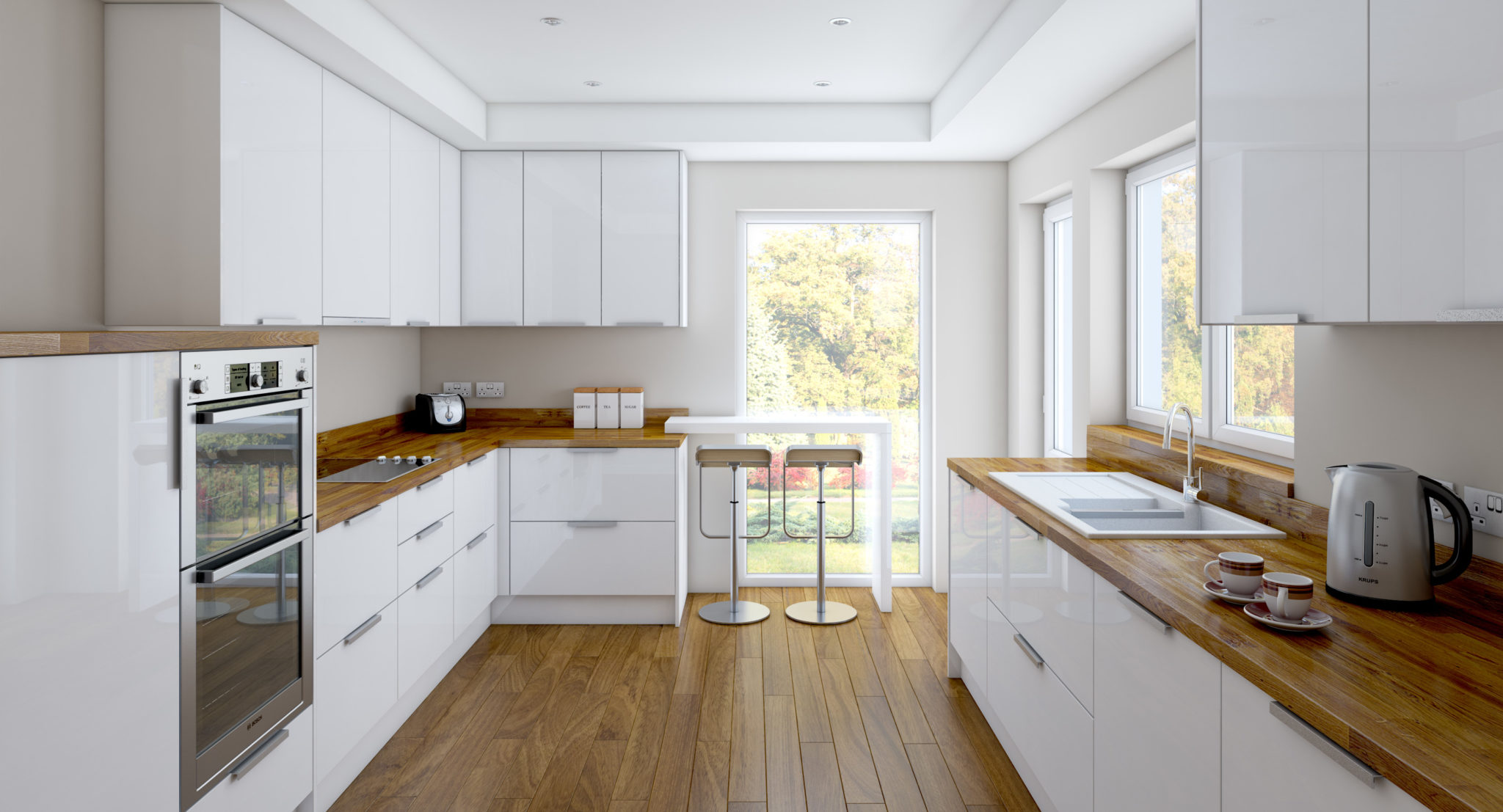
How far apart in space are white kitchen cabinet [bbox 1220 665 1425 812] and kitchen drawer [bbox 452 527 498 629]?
293 cm

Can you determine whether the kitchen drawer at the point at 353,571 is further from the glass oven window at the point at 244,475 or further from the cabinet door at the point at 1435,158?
the cabinet door at the point at 1435,158

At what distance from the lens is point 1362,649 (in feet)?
4.57

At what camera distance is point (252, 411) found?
1990 mm

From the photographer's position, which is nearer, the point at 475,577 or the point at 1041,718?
the point at 1041,718

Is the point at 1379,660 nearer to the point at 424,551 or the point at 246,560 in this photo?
the point at 246,560

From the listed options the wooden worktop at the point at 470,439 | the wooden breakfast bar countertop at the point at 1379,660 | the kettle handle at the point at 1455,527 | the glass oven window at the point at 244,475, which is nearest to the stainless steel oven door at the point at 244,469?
the glass oven window at the point at 244,475

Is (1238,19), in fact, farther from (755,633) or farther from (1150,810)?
(755,633)

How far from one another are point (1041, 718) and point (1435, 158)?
1.64 metres

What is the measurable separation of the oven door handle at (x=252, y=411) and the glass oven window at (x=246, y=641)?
330 millimetres

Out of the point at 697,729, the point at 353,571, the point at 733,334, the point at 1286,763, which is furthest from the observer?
the point at 733,334

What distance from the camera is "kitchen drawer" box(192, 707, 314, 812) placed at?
6.31ft

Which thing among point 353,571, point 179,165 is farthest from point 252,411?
point 179,165

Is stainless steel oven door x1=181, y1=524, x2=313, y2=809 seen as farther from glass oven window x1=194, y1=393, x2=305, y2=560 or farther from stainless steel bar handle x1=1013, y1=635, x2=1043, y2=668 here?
stainless steel bar handle x1=1013, y1=635, x2=1043, y2=668

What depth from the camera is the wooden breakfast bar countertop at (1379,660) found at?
40.8 inches
